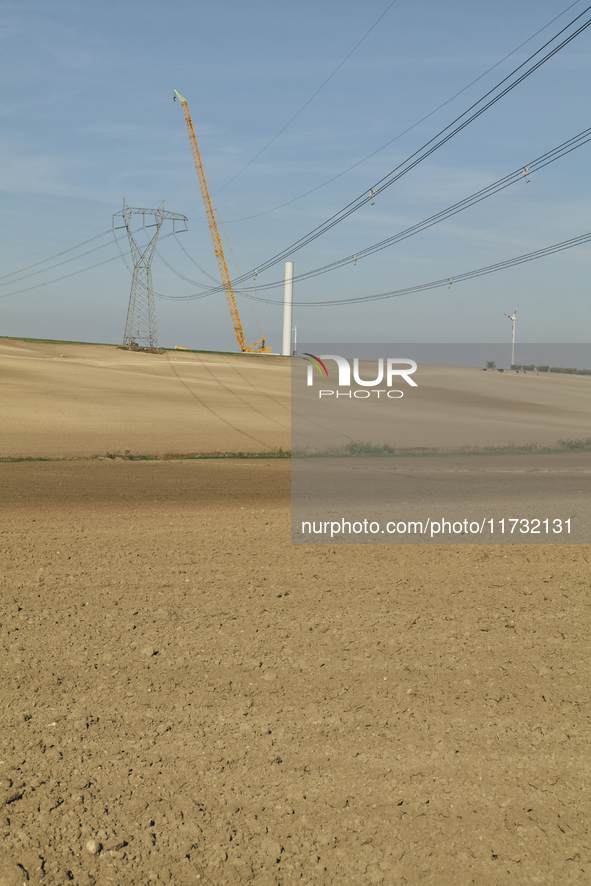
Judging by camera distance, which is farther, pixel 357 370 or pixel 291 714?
pixel 357 370

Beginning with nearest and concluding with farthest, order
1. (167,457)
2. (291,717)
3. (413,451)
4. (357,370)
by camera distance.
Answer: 1. (291,717)
2. (357,370)
3. (167,457)
4. (413,451)

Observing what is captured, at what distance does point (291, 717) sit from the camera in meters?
5.00

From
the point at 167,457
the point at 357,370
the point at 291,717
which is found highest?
the point at 357,370

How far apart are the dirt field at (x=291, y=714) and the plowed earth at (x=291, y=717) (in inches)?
0.7

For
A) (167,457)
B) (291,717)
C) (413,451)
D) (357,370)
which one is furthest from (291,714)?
(413,451)

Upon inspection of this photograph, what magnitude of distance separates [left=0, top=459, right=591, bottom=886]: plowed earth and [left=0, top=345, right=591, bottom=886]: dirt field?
17 millimetres

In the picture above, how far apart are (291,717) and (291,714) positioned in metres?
0.04

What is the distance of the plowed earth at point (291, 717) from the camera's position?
3.71 m

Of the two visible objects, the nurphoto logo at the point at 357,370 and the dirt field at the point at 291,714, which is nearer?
the dirt field at the point at 291,714

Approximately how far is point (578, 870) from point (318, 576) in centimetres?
486

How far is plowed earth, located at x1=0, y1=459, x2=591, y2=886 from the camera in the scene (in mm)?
3707

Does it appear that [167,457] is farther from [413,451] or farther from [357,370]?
[413,451]

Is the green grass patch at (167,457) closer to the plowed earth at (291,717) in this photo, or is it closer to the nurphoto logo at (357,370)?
the nurphoto logo at (357,370)

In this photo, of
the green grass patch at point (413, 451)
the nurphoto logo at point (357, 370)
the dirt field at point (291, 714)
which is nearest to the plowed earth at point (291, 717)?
the dirt field at point (291, 714)
